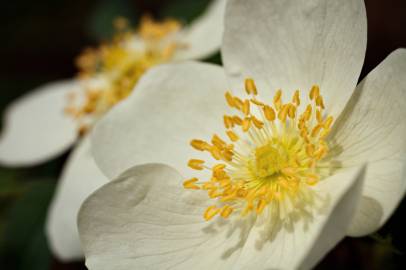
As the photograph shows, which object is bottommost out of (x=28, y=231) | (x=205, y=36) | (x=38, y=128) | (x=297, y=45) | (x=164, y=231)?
(x=28, y=231)

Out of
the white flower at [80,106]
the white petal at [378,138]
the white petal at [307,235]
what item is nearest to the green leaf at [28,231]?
the white flower at [80,106]

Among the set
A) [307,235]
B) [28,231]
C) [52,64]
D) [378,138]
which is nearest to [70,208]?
[28,231]

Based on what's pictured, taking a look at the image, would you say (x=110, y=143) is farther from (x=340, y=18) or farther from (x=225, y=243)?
(x=340, y=18)

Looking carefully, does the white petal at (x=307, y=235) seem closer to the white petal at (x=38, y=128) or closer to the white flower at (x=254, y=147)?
the white flower at (x=254, y=147)

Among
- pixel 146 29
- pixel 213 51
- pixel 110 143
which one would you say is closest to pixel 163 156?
pixel 110 143

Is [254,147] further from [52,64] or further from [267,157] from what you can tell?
[52,64]

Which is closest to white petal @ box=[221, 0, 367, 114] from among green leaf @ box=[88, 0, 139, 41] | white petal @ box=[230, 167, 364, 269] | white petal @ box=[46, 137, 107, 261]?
white petal @ box=[230, 167, 364, 269]
